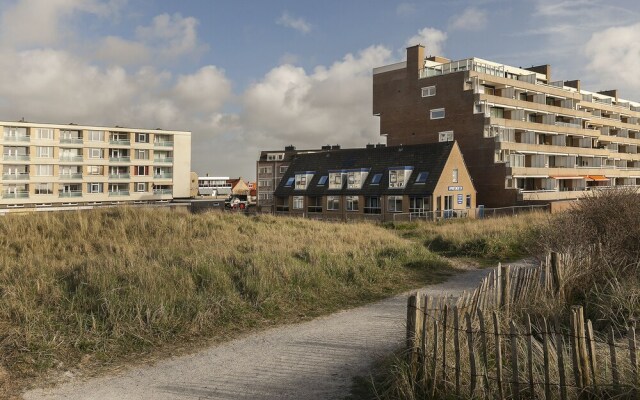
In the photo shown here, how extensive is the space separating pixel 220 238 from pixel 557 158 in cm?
5702

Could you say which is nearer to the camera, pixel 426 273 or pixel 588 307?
pixel 588 307

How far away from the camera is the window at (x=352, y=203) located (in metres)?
51.9

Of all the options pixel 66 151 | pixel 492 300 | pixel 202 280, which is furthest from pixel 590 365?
pixel 66 151

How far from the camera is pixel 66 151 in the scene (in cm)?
6862

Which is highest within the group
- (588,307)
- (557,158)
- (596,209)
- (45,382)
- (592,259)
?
(557,158)

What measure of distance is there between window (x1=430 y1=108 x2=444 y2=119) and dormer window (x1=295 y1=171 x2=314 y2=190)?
1603 cm

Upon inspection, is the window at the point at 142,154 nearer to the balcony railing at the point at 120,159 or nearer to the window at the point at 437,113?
the balcony railing at the point at 120,159

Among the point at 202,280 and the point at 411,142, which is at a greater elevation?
the point at 411,142

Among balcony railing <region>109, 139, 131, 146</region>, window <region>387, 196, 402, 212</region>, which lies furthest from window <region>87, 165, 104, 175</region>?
window <region>387, 196, 402, 212</region>

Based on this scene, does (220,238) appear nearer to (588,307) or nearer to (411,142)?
(588,307)

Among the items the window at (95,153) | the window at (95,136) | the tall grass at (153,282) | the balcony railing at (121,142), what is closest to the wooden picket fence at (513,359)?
the tall grass at (153,282)

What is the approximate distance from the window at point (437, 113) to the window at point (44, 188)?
48978mm

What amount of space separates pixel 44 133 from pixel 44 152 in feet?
8.02

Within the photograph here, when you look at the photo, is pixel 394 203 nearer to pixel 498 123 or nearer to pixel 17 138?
pixel 498 123
